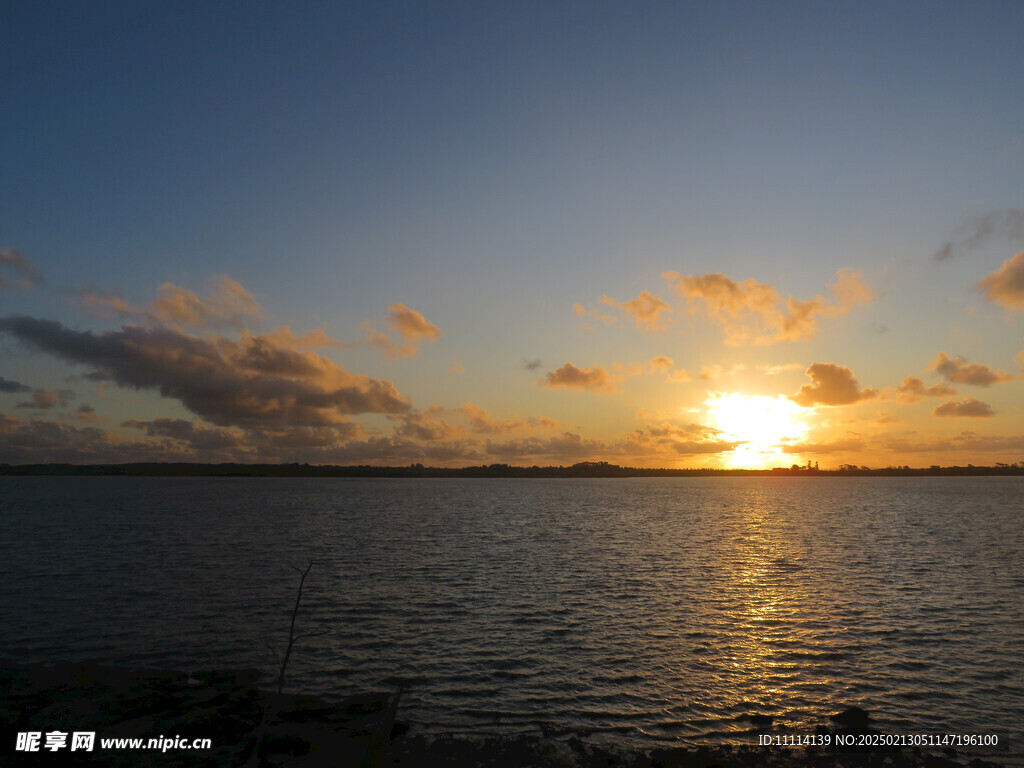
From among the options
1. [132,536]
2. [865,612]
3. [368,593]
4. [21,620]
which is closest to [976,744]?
[865,612]

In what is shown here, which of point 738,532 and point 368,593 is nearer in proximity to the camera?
point 368,593

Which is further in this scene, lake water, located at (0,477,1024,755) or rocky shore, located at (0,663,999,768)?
lake water, located at (0,477,1024,755)

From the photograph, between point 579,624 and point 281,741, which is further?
point 579,624

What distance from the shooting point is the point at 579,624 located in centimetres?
3581

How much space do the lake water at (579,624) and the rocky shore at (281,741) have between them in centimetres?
148

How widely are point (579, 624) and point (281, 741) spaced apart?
1968cm

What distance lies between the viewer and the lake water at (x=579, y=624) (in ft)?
→ 79.0

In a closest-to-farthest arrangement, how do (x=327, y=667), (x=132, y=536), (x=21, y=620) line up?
(x=327, y=667), (x=21, y=620), (x=132, y=536)

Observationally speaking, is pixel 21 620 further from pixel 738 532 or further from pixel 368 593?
pixel 738 532

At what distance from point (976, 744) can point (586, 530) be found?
7423 centimetres

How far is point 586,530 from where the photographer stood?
309ft

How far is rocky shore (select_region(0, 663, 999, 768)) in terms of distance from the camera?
750 inches

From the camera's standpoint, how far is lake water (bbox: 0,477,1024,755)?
948 inches

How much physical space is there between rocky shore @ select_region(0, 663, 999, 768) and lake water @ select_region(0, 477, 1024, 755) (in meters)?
1.48
